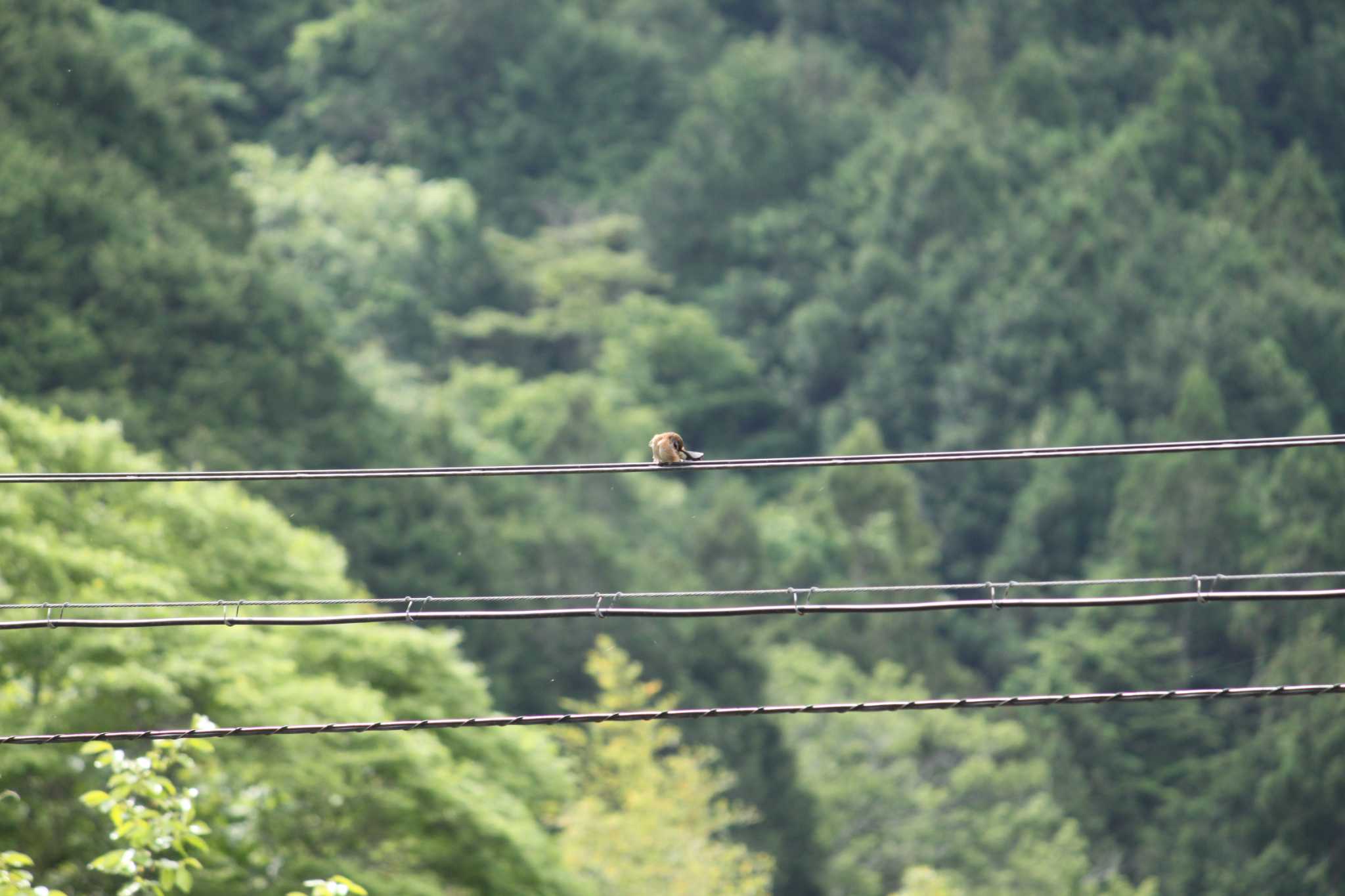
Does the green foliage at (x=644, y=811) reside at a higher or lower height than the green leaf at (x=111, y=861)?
higher

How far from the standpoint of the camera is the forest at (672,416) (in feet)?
79.8

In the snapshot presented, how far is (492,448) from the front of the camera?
6444 centimetres

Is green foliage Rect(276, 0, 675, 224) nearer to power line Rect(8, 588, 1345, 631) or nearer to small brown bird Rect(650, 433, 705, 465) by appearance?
small brown bird Rect(650, 433, 705, 465)

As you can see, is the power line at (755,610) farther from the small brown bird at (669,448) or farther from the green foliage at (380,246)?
the green foliage at (380,246)

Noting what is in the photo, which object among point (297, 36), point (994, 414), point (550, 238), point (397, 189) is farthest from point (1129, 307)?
point (297, 36)

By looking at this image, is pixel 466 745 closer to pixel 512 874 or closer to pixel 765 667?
pixel 512 874

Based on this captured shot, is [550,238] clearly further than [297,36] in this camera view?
No

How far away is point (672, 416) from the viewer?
3103 inches

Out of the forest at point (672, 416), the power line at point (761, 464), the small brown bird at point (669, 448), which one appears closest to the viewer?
the power line at point (761, 464)

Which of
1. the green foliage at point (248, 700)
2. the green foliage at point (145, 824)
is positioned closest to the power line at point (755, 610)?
the green foliage at point (145, 824)

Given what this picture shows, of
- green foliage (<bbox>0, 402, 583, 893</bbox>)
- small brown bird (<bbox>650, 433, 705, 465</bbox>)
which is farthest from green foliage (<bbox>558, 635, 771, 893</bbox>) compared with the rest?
small brown bird (<bbox>650, 433, 705, 465</bbox>)

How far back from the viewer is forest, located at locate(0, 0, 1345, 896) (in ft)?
79.8

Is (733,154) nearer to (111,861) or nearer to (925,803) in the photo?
(925,803)

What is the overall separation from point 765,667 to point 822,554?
47.1ft
